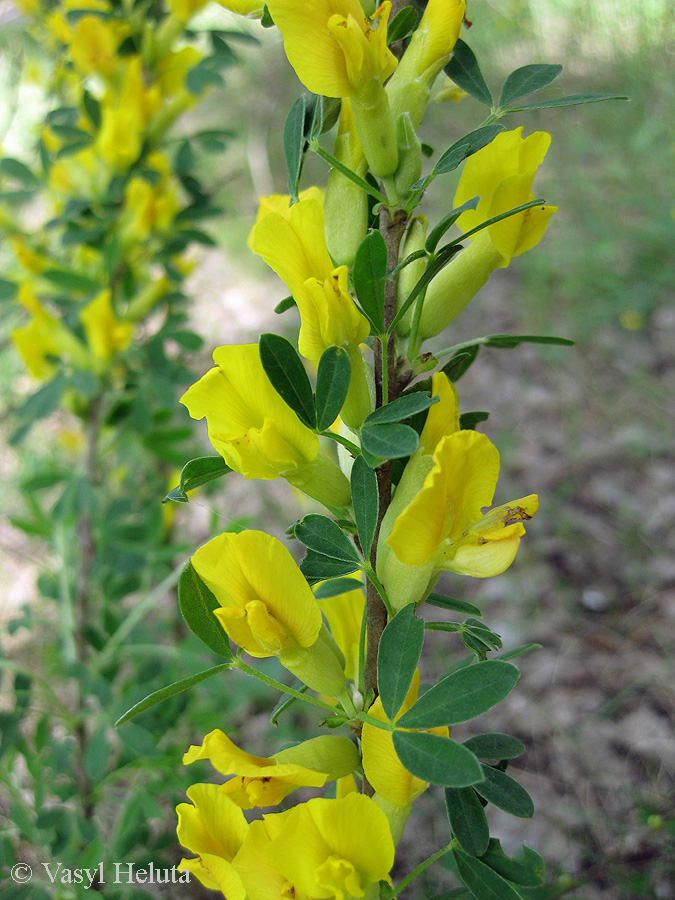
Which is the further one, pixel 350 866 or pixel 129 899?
pixel 129 899

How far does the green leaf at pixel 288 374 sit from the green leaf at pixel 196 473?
0.07 m

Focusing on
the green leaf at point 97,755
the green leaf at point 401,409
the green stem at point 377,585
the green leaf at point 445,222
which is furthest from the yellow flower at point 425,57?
the green leaf at point 97,755

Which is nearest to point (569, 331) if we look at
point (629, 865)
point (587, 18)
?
point (587, 18)

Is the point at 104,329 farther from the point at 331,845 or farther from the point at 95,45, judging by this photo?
the point at 331,845

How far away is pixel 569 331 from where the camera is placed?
2.57m

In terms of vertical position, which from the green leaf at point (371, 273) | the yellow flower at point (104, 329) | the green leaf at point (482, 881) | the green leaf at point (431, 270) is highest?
the green leaf at point (371, 273)

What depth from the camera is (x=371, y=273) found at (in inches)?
16.3

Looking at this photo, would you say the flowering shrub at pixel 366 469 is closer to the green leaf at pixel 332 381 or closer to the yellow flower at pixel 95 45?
the green leaf at pixel 332 381

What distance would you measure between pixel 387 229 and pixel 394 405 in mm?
143

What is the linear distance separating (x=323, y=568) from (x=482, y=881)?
246 millimetres

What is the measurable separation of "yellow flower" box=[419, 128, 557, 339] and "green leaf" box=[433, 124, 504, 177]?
0.05 ft

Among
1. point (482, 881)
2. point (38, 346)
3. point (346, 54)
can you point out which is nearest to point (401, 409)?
point (346, 54)

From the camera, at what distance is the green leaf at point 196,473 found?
1.46 feet

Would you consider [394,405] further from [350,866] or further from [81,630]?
[81,630]
